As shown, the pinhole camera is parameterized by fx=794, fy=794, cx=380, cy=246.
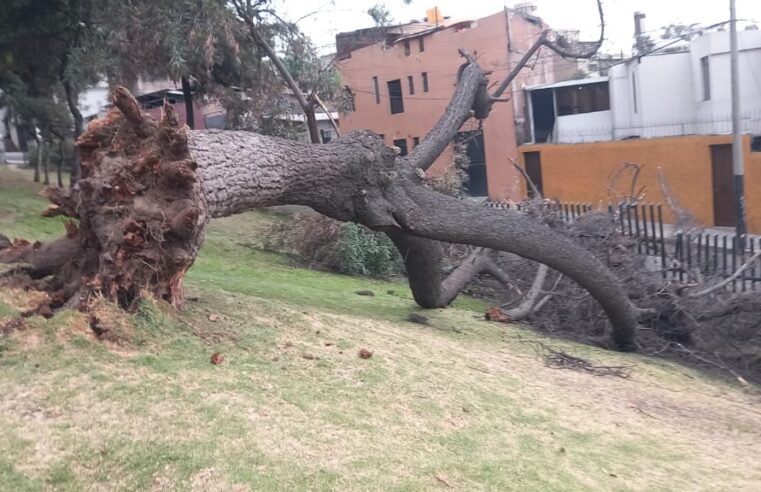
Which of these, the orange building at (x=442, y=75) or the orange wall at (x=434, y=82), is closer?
the orange building at (x=442, y=75)

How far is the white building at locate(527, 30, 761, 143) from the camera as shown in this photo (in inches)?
899

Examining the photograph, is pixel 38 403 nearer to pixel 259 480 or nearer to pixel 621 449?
pixel 259 480

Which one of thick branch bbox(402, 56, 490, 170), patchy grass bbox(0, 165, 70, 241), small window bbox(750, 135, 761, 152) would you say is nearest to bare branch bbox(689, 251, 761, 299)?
thick branch bbox(402, 56, 490, 170)

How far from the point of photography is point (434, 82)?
31.3 m

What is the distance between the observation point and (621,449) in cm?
580

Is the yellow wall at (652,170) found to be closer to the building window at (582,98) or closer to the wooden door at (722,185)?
the wooden door at (722,185)

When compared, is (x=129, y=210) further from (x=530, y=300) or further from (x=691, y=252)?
(x=691, y=252)

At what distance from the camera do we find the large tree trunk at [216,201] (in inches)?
223

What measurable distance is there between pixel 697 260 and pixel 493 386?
6.35 meters

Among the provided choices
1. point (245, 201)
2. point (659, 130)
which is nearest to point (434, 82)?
point (659, 130)

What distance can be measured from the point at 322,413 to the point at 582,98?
2523cm

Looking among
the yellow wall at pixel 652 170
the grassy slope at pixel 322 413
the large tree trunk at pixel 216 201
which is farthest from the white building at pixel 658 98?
the grassy slope at pixel 322 413

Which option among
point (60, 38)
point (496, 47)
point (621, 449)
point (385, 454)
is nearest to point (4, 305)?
point (385, 454)

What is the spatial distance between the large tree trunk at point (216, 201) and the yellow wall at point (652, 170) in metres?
11.1
